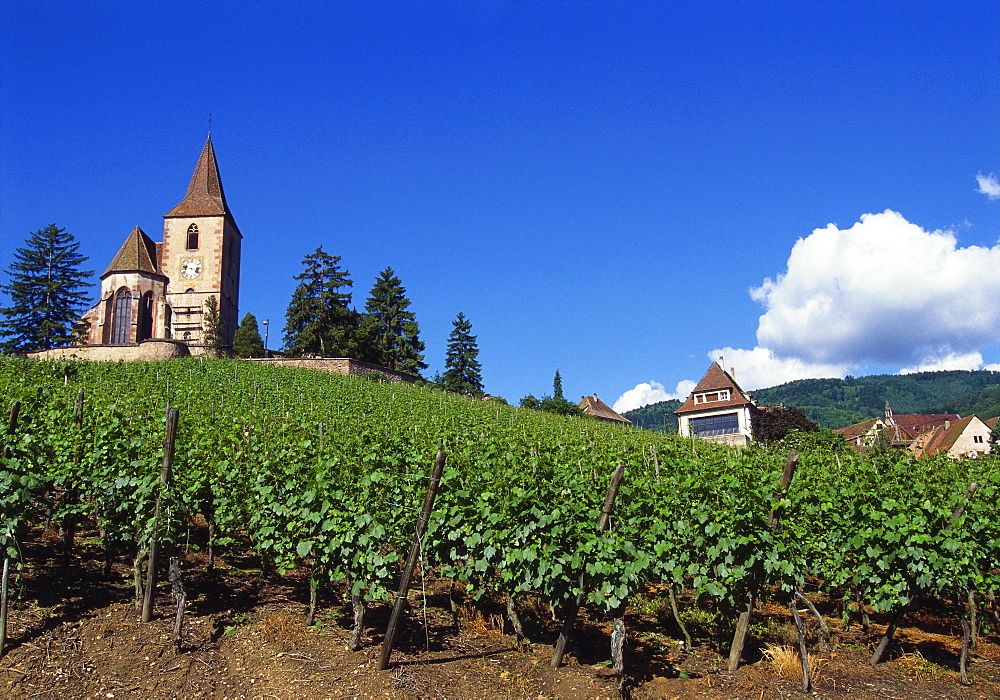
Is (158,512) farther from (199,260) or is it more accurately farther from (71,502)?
(199,260)

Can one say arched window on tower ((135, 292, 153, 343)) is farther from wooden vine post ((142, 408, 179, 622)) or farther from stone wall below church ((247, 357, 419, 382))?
wooden vine post ((142, 408, 179, 622))

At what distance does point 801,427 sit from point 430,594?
126 feet

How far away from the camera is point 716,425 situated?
48844 mm

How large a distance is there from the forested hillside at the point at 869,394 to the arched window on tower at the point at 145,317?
283 feet

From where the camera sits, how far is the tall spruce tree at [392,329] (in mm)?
48688

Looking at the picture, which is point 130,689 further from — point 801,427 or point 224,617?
point 801,427

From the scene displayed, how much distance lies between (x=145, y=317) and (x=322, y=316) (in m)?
14.1

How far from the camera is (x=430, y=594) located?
27.8ft

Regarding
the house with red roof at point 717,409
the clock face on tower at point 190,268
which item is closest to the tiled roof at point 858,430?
the house with red roof at point 717,409

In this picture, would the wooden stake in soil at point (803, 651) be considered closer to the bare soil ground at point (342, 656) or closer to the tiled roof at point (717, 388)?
the bare soil ground at point (342, 656)

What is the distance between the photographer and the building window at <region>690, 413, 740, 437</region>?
4775cm

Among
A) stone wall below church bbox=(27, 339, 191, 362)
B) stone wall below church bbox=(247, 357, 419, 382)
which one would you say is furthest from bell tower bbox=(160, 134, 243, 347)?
stone wall below church bbox=(247, 357, 419, 382)

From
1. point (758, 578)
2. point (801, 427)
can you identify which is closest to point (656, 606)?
point (758, 578)

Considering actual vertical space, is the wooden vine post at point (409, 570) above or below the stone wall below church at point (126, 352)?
below
